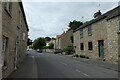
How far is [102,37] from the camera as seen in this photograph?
98.3ft

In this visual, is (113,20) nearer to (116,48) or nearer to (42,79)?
(116,48)

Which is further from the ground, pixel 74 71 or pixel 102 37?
pixel 102 37

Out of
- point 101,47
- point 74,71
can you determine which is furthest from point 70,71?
point 101,47

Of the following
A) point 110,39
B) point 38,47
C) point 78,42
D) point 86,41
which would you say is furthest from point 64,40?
point 110,39

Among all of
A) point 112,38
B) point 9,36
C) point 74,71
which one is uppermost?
point 112,38

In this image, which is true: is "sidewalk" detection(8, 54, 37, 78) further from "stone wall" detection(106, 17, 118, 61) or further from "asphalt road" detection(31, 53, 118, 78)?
"stone wall" detection(106, 17, 118, 61)

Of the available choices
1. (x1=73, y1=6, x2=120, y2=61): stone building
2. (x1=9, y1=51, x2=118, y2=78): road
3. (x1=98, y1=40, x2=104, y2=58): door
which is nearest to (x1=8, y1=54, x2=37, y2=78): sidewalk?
(x1=9, y1=51, x2=118, y2=78): road

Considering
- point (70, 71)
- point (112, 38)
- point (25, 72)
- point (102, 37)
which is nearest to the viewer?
point (25, 72)

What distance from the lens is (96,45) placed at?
1271 inches

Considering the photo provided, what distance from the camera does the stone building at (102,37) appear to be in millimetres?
24953

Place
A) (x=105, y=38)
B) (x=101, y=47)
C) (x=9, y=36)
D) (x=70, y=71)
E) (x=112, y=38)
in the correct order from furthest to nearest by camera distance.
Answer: (x=101, y=47), (x=105, y=38), (x=112, y=38), (x=70, y=71), (x=9, y=36)

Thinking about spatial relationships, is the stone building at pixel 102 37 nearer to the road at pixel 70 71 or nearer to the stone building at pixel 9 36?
the road at pixel 70 71

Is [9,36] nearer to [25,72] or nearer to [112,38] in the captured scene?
[25,72]

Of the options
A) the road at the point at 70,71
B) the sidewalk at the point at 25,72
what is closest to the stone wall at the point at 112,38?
the road at the point at 70,71
